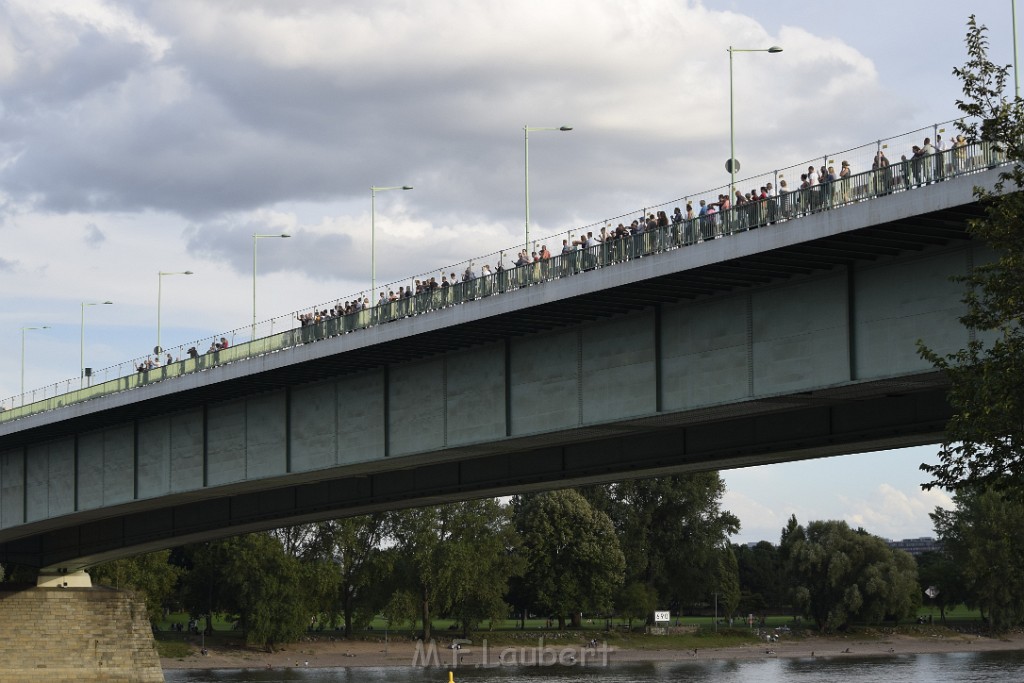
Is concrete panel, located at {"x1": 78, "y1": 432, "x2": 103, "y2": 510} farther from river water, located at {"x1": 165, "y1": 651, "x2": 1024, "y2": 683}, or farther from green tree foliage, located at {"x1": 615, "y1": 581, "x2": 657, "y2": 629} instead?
green tree foliage, located at {"x1": 615, "y1": 581, "x2": 657, "y2": 629}

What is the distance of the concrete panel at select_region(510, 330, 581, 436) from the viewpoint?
39.1 meters

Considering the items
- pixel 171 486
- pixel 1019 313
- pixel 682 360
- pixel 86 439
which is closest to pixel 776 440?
pixel 682 360

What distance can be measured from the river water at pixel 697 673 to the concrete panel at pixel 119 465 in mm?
27171

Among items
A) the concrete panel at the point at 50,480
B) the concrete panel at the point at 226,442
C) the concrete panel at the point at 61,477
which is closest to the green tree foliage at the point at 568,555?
the concrete panel at the point at 50,480

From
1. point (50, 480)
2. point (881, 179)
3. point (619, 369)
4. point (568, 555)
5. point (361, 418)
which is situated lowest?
point (568, 555)

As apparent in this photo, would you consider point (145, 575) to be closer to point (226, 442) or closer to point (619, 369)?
point (226, 442)

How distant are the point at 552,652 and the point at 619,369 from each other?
74.5 m

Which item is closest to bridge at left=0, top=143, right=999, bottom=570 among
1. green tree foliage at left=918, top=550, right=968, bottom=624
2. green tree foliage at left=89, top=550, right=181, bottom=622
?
green tree foliage at left=89, top=550, right=181, bottom=622

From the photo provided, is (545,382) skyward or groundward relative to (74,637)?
skyward

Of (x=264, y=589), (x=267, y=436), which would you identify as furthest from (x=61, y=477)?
(x=264, y=589)

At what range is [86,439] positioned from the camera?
60031 millimetres

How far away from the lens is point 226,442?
172 ft

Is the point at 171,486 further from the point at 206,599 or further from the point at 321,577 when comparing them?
the point at 206,599

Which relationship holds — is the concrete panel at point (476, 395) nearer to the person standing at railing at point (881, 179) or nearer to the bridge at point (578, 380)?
the bridge at point (578, 380)
